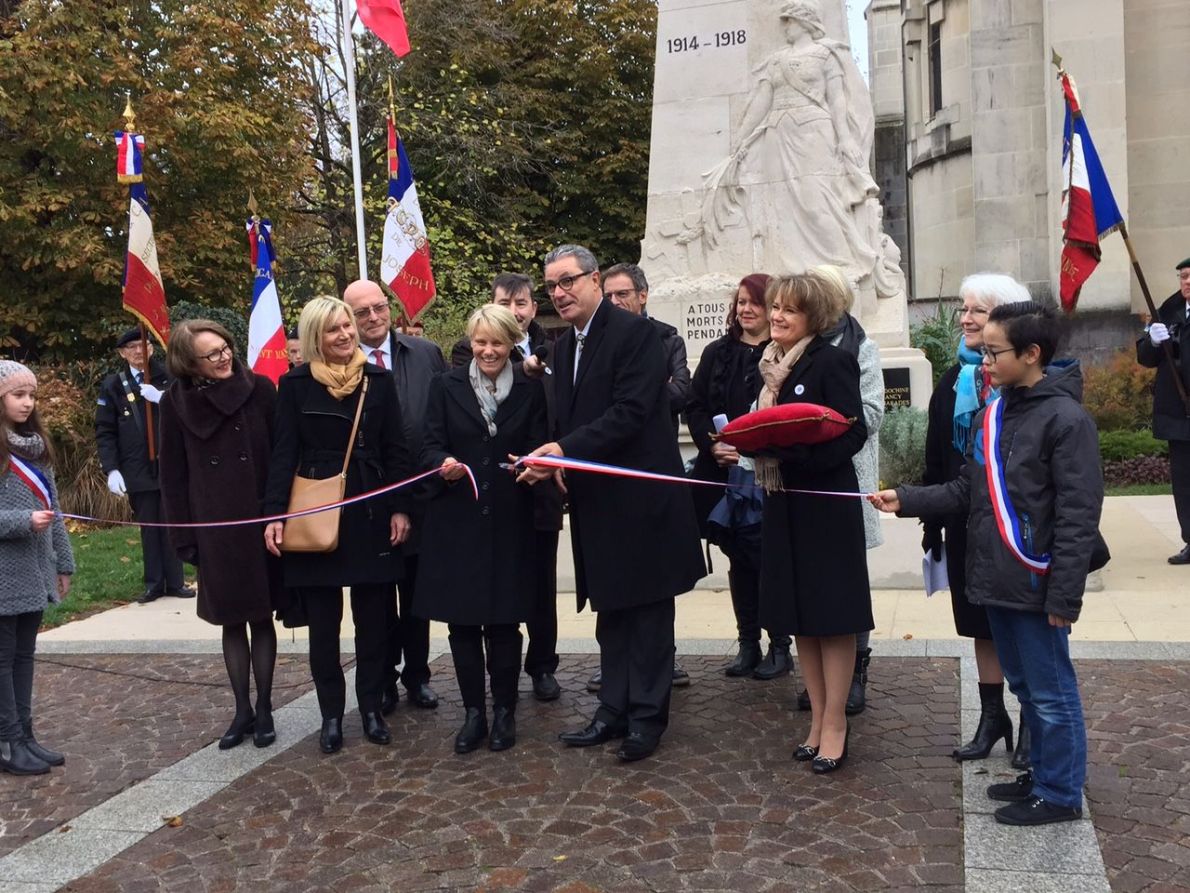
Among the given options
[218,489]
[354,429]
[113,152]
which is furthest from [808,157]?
[113,152]

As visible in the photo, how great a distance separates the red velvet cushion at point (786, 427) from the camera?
448cm

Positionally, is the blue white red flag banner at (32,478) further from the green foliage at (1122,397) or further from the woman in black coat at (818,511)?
the green foliage at (1122,397)

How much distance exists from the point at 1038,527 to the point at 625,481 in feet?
5.75

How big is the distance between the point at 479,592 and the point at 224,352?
63.5 inches

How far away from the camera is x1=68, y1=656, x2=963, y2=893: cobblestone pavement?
3889mm

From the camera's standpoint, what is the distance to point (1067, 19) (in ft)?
59.6

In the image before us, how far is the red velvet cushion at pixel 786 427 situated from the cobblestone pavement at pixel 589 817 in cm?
135

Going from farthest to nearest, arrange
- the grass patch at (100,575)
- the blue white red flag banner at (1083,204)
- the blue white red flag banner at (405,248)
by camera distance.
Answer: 1. the blue white red flag banner at (405,248)
2. the grass patch at (100,575)
3. the blue white red flag banner at (1083,204)

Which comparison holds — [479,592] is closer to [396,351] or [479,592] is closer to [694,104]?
[396,351]

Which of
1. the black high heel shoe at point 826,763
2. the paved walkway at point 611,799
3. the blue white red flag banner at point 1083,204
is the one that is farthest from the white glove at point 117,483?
the blue white red flag banner at point 1083,204

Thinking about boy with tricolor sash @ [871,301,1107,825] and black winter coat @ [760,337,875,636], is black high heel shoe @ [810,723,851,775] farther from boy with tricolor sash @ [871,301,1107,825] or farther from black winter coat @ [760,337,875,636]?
boy with tricolor sash @ [871,301,1107,825]

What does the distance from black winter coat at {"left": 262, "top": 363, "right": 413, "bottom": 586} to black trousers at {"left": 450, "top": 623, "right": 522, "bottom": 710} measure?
0.43 meters

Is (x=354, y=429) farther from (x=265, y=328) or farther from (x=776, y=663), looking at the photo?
(x=265, y=328)

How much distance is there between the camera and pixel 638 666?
5.11m
